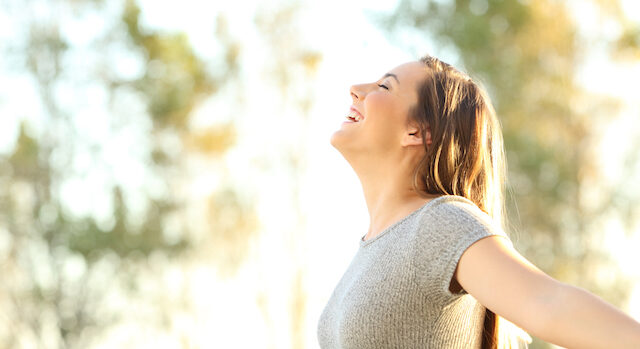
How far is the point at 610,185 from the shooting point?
351 inches

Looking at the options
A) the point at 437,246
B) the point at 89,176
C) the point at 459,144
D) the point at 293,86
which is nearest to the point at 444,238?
the point at 437,246

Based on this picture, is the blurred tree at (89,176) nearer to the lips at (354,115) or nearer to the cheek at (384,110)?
the lips at (354,115)

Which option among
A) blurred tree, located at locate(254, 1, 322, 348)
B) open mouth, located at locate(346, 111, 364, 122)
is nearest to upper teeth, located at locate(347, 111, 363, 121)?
open mouth, located at locate(346, 111, 364, 122)

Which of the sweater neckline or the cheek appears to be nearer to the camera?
the sweater neckline

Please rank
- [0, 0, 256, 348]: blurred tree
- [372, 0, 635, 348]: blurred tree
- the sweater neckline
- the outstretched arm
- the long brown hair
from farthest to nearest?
[0, 0, 256, 348]: blurred tree, [372, 0, 635, 348]: blurred tree, the long brown hair, the sweater neckline, the outstretched arm

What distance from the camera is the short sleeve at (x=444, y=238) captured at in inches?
44.4

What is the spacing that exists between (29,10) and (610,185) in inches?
311

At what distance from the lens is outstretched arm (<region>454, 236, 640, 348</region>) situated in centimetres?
93

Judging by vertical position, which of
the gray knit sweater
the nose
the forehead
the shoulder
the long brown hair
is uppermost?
the forehead

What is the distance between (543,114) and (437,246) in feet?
28.6

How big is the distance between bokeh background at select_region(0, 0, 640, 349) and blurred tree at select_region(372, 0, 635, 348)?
21 mm

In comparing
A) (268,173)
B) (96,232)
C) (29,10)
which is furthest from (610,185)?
(29,10)

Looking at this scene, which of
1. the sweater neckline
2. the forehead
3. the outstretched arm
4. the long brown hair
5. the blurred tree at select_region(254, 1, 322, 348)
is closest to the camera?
the outstretched arm

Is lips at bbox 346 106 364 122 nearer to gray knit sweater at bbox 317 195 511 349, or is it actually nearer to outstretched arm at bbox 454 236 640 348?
gray knit sweater at bbox 317 195 511 349
